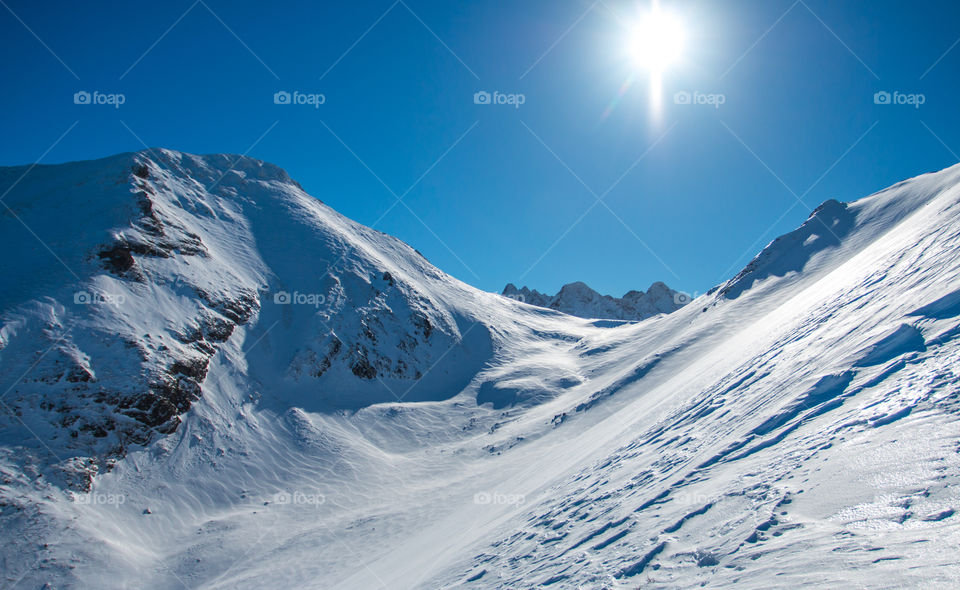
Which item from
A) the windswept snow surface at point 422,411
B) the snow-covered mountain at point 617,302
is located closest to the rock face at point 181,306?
the windswept snow surface at point 422,411

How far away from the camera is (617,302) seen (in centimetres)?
14000

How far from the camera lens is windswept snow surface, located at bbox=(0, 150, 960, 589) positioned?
22.3 feet

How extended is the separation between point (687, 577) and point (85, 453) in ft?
107

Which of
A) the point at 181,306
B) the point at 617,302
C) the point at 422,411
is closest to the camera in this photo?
the point at 181,306

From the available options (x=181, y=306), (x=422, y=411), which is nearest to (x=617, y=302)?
(x=422, y=411)

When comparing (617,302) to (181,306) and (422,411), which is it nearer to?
(422,411)

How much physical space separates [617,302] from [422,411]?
10879 cm

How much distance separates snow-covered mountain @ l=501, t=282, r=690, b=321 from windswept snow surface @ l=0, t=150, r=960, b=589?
2661 inches

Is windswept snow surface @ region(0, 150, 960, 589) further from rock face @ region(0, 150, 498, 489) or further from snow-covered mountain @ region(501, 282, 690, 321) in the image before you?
snow-covered mountain @ region(501, 282, 690, 321)

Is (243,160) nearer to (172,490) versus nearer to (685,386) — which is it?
(172,490)

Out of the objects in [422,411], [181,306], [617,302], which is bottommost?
[617,302]

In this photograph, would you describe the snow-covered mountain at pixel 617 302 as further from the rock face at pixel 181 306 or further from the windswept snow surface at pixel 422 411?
the rock face at pixel 181 306

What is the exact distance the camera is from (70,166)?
2137 inches

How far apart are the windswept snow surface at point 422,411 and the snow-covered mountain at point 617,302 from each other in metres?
67.6
